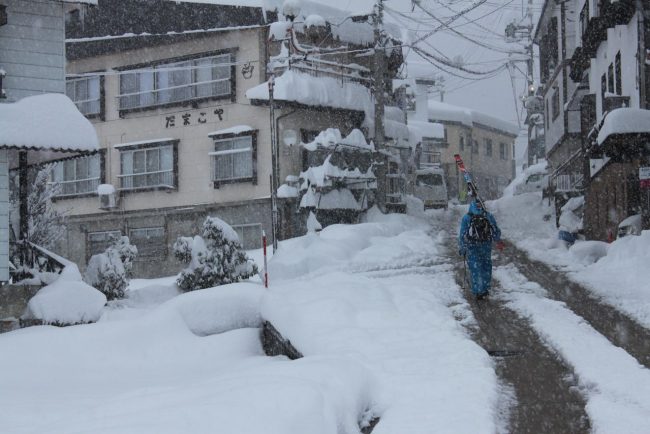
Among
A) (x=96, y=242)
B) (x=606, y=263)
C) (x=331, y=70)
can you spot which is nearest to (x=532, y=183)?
(x=331, y=70)

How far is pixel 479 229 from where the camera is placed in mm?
11883

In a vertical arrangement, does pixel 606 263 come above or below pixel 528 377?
above

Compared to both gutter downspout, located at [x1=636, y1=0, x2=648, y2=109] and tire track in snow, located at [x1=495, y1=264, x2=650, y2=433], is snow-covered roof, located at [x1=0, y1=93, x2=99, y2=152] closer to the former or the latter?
tire track in snow, located at [x1=495, y1=264, x2=650, y2=433]

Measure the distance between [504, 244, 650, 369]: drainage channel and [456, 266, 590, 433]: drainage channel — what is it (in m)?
0.92

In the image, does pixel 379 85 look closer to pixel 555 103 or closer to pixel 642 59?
pixel 642 59

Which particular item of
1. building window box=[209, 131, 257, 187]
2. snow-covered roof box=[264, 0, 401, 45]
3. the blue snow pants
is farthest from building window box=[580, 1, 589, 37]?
the blue snow pants

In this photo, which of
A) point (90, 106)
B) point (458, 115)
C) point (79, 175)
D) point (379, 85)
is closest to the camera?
point (379, 85)

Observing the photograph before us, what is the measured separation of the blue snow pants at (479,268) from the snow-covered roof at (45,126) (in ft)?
24.5

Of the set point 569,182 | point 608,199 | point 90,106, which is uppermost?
point 90,106

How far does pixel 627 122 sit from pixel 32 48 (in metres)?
12.9

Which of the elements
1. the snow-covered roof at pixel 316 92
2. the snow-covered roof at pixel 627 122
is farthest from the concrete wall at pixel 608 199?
the snow-covered roof at pixel 316 92

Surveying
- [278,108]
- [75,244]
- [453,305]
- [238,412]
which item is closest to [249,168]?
[278,108]

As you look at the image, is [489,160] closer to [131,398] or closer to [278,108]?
[278,108]

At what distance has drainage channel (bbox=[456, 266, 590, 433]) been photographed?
575cm
